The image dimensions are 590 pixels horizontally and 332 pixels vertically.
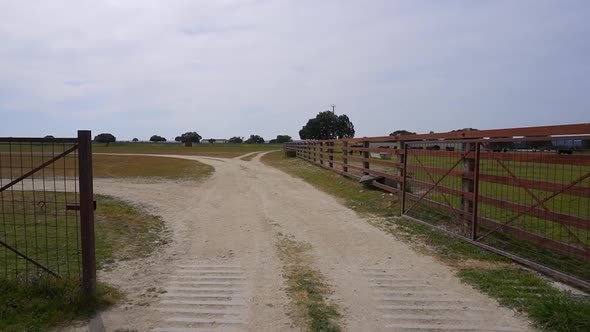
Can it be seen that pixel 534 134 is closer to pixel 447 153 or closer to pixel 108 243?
pixel 447 153

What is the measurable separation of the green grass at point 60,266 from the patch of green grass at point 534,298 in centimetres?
425

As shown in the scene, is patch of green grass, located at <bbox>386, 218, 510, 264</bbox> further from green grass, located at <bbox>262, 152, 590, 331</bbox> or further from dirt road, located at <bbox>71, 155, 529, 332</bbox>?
dirt road, located at <bbox>71, 155, 529, 332</bbox>

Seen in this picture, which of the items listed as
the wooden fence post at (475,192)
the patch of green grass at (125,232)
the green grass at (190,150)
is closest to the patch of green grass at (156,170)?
the patch of green grass at (125,232)

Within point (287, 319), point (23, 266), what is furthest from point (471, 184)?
point (23, 266)

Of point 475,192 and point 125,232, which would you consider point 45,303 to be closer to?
point 125,232

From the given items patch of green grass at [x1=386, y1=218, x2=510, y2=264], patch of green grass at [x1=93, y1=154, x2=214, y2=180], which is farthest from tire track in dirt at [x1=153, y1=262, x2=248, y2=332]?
patch of green grass at [x1=93, y1=154, x2=214, y2=180]

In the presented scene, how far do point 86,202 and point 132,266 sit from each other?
1615mm

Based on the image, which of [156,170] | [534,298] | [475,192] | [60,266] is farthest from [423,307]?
[156,170]

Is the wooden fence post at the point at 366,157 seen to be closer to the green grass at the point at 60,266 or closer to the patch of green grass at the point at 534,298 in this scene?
the green grass at the point at 60,266

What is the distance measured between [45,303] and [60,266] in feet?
4.78

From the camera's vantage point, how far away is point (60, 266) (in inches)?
224

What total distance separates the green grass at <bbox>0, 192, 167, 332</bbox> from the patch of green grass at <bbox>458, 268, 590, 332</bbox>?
4.25 metres

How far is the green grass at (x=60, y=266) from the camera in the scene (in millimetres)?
4183

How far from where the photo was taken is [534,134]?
229 inches
